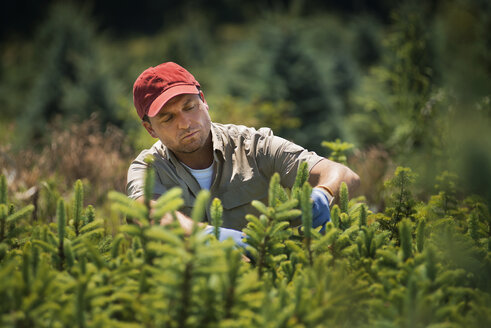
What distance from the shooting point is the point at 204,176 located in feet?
7.16

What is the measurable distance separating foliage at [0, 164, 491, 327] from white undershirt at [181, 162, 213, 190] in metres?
0.94

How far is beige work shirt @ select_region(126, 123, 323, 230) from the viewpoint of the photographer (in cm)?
209

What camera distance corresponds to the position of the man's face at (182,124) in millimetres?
1992

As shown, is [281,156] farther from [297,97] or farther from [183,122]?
[297,97]

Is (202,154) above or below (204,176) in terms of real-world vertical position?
above

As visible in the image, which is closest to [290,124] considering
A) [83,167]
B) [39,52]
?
[83,167]

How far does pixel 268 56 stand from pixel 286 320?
7693mm

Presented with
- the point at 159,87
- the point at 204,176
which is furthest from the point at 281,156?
the point at 159,87

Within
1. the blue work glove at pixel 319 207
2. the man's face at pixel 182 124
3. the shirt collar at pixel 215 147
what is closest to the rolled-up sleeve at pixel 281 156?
the shirt collar at pixel 215 147

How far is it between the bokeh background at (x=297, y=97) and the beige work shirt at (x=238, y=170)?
0.60 metres

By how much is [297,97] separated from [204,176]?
627 cm

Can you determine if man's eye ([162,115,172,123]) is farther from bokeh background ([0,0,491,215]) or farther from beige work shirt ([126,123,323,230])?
bokeh background ([0,0,491,215])

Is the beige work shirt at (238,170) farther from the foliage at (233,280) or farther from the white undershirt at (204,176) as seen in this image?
the foliage at (233,280)

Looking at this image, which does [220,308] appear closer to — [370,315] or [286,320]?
[286,320]
